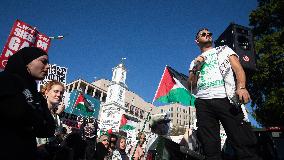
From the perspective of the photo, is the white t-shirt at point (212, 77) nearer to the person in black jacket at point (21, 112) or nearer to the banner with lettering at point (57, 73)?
the person in black jacket at point (21, 112)

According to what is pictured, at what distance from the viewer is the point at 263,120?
37.1 ft

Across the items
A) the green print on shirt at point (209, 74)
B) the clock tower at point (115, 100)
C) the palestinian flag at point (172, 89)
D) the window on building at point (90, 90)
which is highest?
the window on building at point (90, 90)

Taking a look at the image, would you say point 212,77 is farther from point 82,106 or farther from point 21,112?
point 82,106

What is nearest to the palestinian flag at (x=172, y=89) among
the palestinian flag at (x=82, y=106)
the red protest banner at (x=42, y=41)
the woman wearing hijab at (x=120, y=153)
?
the woman wearing hijab at (x=120, y=153)

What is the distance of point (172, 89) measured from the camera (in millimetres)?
9000

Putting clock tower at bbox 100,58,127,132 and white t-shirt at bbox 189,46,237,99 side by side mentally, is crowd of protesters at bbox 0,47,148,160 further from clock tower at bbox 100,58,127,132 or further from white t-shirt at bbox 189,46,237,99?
clock tower at bbox 100,58,127,132

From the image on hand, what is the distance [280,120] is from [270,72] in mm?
2123

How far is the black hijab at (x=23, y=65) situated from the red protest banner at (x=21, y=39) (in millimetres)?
6923

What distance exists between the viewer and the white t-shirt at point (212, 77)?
9.71ft

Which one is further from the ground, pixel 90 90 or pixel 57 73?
pixel 90 90

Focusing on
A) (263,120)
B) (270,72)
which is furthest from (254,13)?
(263,120)

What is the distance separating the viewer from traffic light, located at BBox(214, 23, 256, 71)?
6.09 m

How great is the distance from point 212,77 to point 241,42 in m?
3.92

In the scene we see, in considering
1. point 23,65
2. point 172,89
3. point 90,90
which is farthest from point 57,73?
point 90,90
